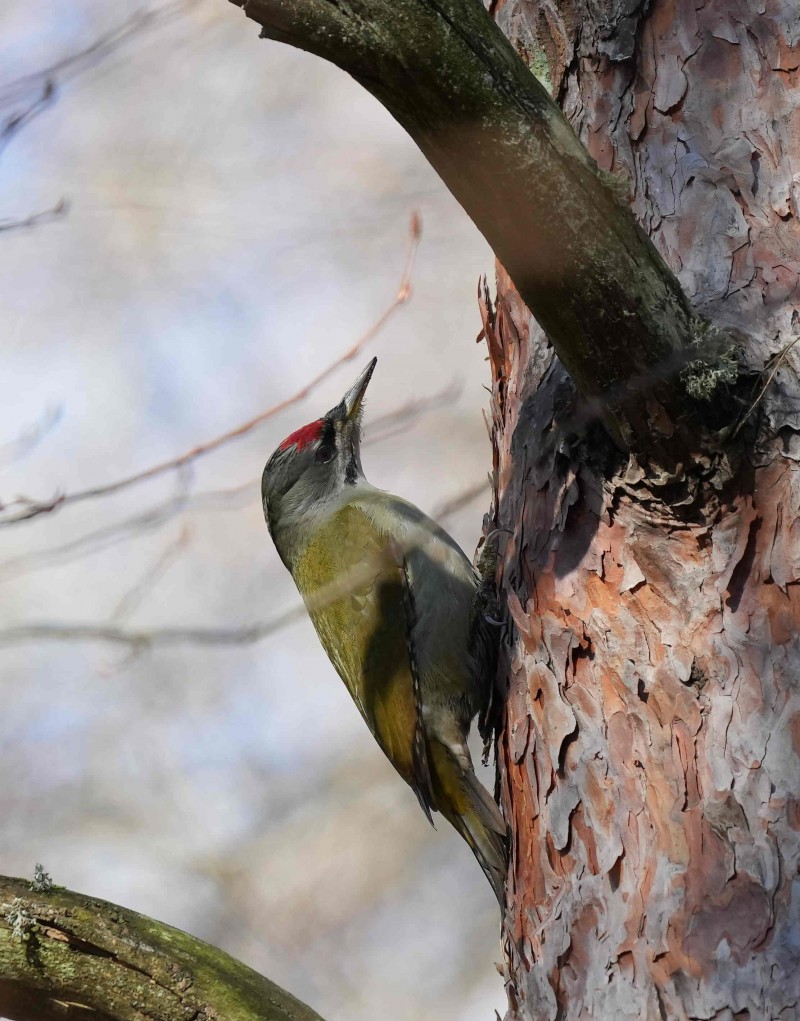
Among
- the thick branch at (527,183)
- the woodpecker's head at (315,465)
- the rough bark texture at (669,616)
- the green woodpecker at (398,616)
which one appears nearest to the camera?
the thick branch at (527,183)

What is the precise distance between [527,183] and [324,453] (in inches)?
125

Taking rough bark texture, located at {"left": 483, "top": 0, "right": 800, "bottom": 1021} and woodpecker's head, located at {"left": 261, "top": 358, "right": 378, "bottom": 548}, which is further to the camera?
woodpecker's head, located at {"left": 261, "top": 358, "right": 378, "bottom": 548}

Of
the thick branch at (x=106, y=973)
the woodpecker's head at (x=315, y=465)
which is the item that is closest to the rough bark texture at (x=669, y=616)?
the thick branch at (x=106, y=973)

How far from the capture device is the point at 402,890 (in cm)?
739

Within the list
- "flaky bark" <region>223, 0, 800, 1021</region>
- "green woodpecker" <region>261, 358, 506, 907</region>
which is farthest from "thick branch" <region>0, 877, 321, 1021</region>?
"green woodpecker" <region>261, 358, 506, 907</region>

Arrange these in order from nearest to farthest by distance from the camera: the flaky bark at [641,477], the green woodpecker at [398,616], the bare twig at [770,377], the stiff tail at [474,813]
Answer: the flaky bark at [641,477], the bare twig at [770,377], the stiff tail at [474,813], the green woodpecker at [398,616]

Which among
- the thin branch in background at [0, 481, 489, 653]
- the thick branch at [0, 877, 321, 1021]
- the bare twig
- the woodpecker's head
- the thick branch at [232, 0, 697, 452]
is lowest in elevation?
the thick branch at [0, 877, 321, 1021]

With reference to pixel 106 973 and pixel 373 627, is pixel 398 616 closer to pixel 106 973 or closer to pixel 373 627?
pixel 373 627

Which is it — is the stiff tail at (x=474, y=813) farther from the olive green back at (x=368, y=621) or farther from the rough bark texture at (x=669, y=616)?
A: the rough bark texture at (x=669, y=616)

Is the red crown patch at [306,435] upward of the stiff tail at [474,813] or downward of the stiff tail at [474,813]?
upward

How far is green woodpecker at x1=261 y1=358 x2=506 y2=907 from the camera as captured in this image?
3.86 metres

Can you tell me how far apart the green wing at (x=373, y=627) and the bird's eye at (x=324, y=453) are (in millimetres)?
408

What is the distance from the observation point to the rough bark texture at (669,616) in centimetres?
225

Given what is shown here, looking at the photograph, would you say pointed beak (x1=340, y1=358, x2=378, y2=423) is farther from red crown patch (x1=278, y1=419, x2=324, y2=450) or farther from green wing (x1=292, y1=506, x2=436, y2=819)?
green wing (x1=292, y1=506, x2=436, y2=819)
